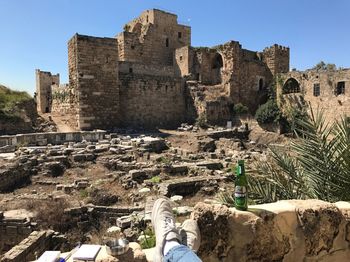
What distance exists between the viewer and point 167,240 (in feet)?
6.55

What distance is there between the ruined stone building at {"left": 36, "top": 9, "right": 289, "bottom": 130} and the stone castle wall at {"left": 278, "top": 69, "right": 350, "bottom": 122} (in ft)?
10.1

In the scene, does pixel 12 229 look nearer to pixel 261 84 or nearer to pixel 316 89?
pixel 316 89

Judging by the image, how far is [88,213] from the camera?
731cm

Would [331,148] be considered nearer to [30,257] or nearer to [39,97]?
[30,257]

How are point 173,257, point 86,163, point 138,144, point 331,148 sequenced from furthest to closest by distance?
point 138,144
point 86,163
point 331,148
point 173,257

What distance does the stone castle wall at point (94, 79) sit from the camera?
682 inches

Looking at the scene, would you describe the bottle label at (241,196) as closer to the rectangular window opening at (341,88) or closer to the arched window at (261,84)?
the rectangular window opening at (341,88)

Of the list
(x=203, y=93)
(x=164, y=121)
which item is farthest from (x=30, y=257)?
(x=203, y=93)

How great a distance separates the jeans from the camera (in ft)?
5.79

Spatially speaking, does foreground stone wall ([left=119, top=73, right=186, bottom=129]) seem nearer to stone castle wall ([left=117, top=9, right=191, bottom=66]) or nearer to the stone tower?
stone castle wall ([left=117, top=9, right=191, bottom=66])

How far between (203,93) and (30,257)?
789 inches

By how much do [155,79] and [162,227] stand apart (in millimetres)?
20600

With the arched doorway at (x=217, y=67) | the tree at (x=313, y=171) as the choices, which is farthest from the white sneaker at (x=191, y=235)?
the arched doorway at (x=217, y=67)

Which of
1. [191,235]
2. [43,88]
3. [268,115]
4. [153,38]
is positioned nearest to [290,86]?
[268,115]
